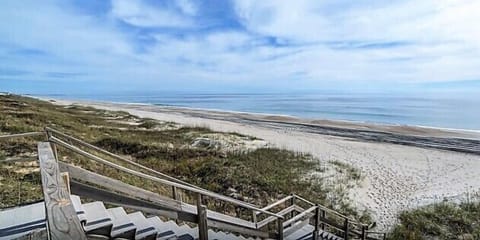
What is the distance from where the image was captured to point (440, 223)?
10.5 m

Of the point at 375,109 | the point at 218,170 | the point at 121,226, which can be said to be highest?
the point at 121,226

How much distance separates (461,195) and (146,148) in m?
14.2

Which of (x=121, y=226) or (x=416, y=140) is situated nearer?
(x=121, y=226)

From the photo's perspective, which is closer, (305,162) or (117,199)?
(117,199)

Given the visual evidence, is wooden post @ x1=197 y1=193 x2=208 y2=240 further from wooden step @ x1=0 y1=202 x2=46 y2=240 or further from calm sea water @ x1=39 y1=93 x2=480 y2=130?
calm sea water @ x1=39 y1=93 x2=480 y2=130

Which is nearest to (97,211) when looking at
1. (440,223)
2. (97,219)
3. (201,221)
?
(97,219)

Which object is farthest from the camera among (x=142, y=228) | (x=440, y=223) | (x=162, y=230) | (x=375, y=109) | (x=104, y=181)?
(x=375, y=109)

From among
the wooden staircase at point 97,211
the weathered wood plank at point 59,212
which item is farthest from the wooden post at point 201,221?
the weathered wood plank at point 59,212

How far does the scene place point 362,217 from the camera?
11.2 metres

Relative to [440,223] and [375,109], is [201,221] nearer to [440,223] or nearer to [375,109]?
[440,223]

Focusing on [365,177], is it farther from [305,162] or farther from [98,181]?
→ [98,181]

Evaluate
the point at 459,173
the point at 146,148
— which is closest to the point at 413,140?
the point at 459,173

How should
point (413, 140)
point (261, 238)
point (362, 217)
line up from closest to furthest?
point (261, 238)
point (362, 217)
point (413, 140)

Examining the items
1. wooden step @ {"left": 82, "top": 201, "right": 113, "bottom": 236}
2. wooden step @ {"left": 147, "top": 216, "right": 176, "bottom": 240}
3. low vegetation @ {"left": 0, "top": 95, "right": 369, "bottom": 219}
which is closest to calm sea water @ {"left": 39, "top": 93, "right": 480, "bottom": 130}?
low vegetation @ {"left": 0, "top": 95, "right": 369, "bottom": 219}
